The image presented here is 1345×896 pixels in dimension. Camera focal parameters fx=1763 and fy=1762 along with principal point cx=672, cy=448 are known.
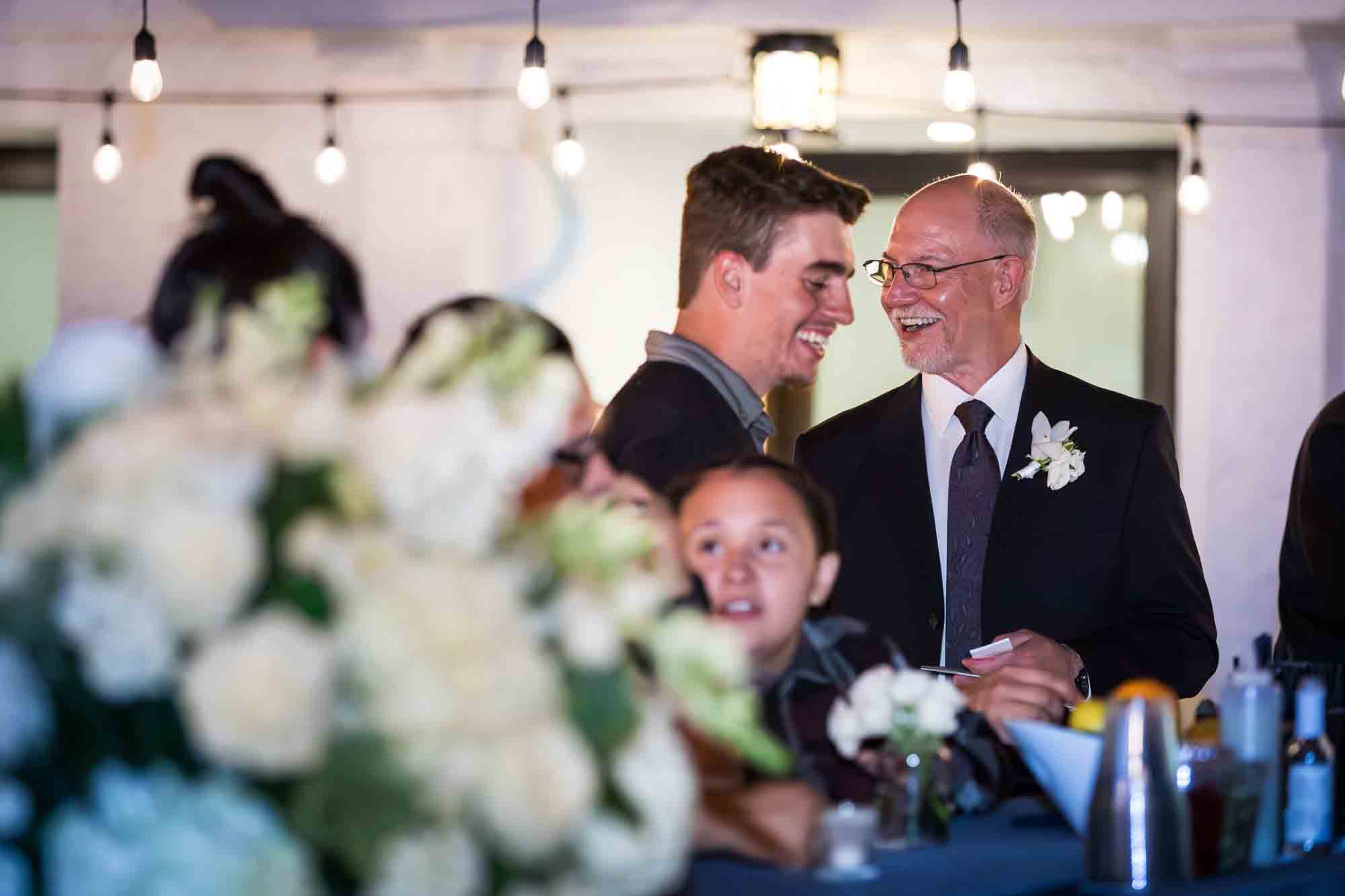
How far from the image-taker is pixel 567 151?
5.54 meters

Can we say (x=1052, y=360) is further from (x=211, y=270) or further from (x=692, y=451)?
(x=211, y=270)

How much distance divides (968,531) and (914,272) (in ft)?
2.14

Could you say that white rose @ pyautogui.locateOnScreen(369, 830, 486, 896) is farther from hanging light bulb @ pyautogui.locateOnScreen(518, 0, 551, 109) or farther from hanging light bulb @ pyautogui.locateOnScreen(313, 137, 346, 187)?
hanging light bulb @ pyautogui.locateOnScreen(313, 137, 346, 187)

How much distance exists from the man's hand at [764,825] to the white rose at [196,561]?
80 centimetres

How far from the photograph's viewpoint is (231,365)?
112 centimetres

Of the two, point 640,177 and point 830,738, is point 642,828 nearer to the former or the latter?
point 830,738

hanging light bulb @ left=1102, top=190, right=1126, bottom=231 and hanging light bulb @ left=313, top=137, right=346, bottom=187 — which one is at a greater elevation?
hanging light bulb @ left=313, top=137, right=346, bottom=187

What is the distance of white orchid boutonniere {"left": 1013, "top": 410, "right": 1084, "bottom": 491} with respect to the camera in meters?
3.42

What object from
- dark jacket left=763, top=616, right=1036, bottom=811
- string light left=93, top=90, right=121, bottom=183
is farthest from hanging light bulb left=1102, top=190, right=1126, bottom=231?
dark jacket left=763, top=616, right=1036, bottom=811

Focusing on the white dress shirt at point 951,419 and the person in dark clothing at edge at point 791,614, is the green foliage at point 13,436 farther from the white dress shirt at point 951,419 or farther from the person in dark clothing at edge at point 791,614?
the white dress shirt at point 951,419

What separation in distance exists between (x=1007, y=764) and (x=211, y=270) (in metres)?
1.15

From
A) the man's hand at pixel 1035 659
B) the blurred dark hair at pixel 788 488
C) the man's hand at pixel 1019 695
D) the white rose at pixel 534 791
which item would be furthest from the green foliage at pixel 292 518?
the man's hand at pixel 1035 659

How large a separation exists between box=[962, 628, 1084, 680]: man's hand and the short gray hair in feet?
3.55

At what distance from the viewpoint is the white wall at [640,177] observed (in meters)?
5.86
